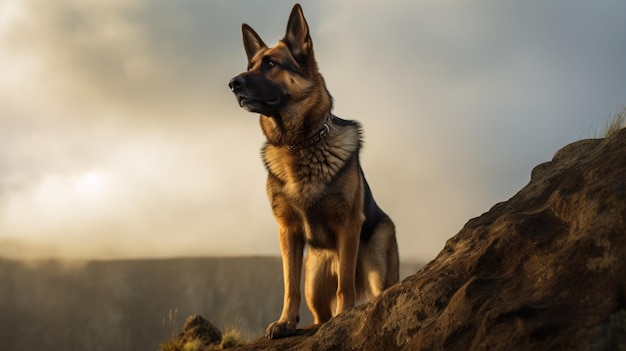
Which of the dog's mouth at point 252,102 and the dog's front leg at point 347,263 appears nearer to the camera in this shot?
the dog's mouth at point 252,102

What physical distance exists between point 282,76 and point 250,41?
2.89 feet

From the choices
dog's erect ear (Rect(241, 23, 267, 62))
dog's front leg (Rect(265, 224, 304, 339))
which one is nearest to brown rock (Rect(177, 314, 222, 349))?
dog's front leg (Rect(265, 224, 304, 339))

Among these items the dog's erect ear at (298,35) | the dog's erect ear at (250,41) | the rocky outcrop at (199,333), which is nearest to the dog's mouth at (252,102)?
the dog's erect ear at (298,35)

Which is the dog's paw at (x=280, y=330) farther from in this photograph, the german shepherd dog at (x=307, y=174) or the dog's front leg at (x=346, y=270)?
the dog's front leg at (x=346, y=270)

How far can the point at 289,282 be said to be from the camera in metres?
6.80

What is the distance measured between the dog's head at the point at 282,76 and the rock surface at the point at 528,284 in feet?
7.78

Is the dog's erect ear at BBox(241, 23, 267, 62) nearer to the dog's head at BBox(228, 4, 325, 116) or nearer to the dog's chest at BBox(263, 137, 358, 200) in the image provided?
the dog's head at BBox(228, 4, 325, 116)

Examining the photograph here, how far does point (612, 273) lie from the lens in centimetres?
361

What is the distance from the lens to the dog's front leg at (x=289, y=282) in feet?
21.2

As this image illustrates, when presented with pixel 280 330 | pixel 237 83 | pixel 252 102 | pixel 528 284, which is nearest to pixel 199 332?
pixel 280 330

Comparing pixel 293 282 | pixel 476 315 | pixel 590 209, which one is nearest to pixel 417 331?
pixel 476 315

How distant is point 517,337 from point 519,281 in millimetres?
612

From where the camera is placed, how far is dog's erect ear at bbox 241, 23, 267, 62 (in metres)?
7.50

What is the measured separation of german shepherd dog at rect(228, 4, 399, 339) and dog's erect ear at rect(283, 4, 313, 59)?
1cm
